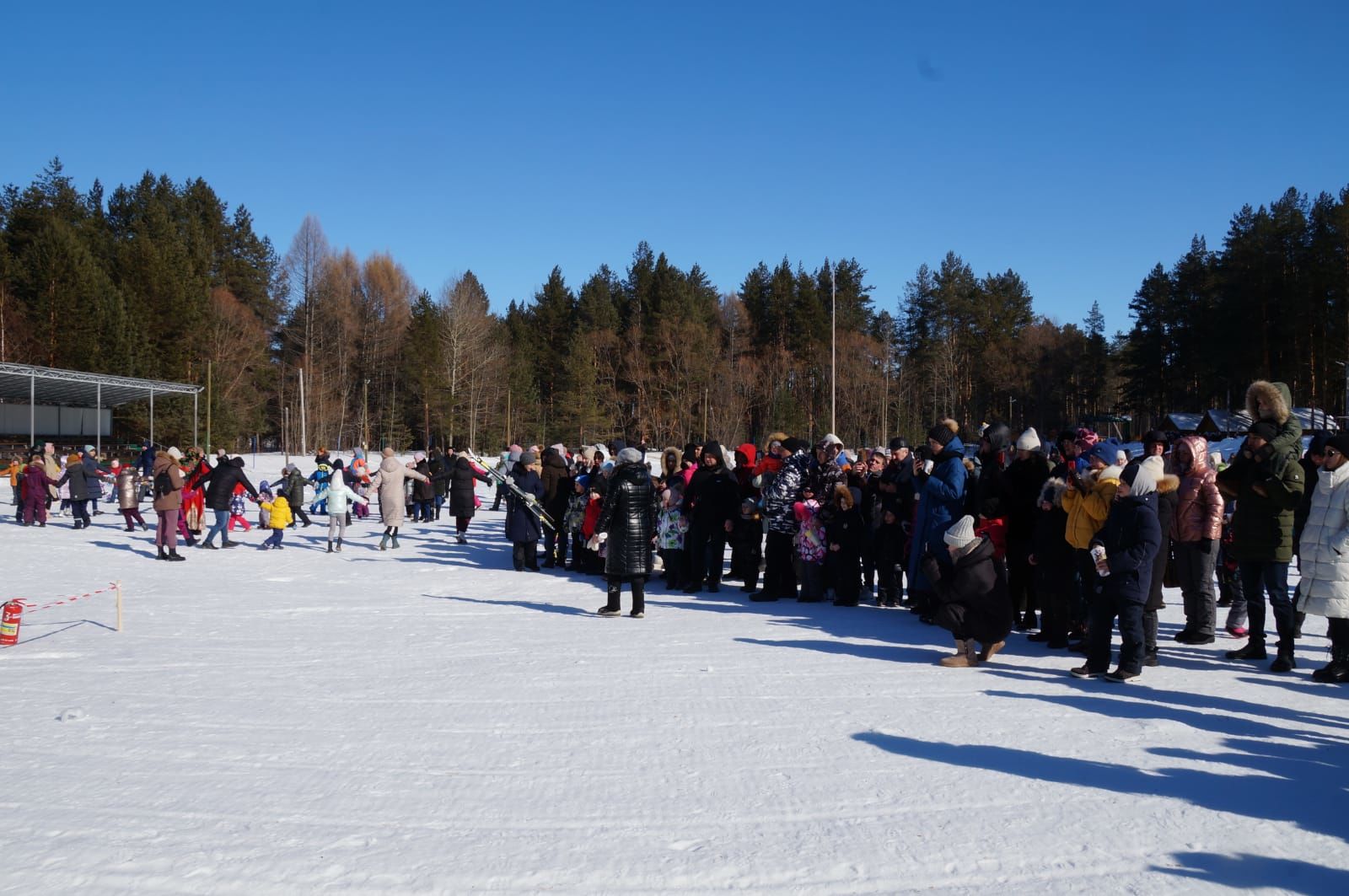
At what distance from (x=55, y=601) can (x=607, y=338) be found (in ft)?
169

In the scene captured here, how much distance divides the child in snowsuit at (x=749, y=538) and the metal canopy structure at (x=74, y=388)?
27766 millimetres

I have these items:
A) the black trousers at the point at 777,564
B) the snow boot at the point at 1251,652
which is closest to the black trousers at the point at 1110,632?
the snow boot at the point at 1251,652

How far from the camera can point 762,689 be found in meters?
6.51

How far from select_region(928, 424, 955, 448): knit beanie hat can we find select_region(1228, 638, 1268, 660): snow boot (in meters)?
2.93

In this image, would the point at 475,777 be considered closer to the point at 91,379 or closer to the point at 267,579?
the point at 267,579

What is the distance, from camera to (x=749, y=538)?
11.7m

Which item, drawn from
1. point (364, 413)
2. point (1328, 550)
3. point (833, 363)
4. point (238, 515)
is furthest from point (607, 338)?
point (1328, 550)

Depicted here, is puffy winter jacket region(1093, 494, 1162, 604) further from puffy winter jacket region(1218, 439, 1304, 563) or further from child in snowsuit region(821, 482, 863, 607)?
child in snowsuit region(821, 482, 863, 607)

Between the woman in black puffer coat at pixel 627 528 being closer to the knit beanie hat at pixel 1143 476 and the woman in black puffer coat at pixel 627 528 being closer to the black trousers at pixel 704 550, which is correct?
the black trousers at pixel 704 550

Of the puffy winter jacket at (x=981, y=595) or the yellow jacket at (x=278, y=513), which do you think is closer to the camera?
A: the puffy winter jacket at (x=981, y=595)

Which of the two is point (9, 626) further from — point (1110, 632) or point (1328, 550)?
point (1328, 550)

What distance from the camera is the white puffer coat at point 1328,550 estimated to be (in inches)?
247

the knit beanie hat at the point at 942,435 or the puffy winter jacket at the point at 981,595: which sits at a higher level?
the knit beanie hat at the point at 942,435

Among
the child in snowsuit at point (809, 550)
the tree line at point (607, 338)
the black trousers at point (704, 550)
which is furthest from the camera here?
the tree line at point (607, 338)
